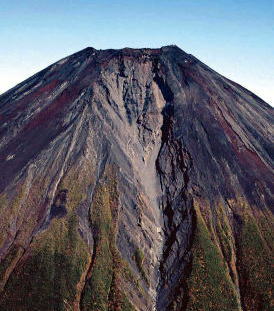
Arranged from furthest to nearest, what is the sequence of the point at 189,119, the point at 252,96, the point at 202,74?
the point at 252,96
the point at 202,74
the point at 189,119

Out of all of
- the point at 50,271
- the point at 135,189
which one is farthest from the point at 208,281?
the point at 50,271

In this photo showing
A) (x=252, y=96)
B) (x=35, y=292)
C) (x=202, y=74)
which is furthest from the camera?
(x=252, y=96)

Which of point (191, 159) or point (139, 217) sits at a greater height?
point (191, 159)

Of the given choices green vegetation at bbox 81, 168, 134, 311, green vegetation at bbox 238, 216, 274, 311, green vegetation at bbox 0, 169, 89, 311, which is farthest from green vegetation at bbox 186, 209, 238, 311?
green vegetation at bbox 0, 169, 89, 311

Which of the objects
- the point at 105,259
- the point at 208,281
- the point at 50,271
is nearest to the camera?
the point at 50,271

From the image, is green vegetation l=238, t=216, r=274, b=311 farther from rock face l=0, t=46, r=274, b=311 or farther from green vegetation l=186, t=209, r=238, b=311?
green vegetation l=186, t=209, r=238, b=311

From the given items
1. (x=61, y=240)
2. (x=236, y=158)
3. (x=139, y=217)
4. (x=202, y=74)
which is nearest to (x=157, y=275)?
(x=139, y=217)

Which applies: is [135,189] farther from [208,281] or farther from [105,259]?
[208,281]

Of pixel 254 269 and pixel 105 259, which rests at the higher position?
pixel 254 269

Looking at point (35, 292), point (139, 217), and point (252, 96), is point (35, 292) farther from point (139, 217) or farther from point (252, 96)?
point (252, 96)
